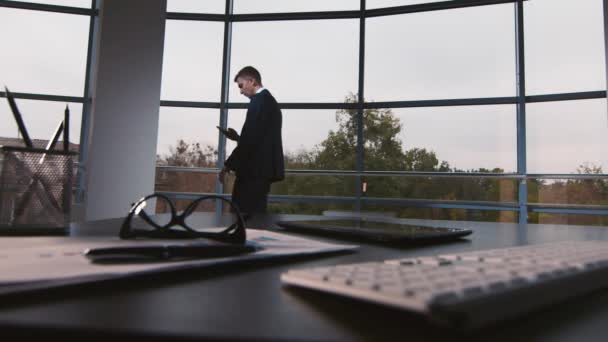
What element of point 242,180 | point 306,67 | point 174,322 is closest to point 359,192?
point 306,67

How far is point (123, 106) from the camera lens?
3406mm

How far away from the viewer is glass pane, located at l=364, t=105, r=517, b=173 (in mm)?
4309

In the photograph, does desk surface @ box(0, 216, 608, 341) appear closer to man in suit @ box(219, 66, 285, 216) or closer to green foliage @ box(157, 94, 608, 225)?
man in suit @ box(219, 66, 285, 216)

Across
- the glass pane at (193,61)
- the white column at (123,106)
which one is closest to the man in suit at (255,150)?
the white column at (123,106)

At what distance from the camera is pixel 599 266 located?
1.19ft

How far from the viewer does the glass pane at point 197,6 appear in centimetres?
498

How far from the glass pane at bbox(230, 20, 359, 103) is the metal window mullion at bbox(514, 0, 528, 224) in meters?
1.69

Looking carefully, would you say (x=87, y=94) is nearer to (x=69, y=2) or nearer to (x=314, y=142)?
(x=69, y=2)

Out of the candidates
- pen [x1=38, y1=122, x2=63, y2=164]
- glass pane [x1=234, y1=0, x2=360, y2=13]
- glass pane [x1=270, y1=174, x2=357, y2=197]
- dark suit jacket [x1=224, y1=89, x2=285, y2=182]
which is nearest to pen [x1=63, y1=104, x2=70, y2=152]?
pen [x1=38, y1=122, x2=63, y2=164]

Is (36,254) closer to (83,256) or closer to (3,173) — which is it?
(83,256)

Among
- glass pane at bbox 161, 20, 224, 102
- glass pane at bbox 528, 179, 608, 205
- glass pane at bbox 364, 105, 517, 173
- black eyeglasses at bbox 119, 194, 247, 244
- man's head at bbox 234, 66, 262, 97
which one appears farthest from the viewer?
glass pane at bbox 161, 20, 224, 102

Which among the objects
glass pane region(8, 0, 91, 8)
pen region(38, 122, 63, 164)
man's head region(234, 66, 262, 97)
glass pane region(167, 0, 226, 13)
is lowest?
pen region(38, 122, 63, 164)

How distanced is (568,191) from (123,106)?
4.11 metres

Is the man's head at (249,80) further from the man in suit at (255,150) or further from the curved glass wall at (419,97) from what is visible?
the curved glass wall at (419,97)
